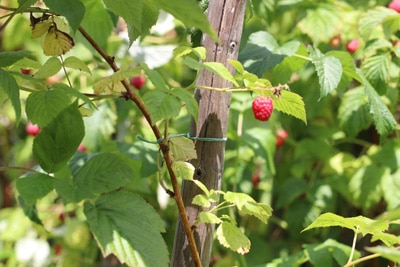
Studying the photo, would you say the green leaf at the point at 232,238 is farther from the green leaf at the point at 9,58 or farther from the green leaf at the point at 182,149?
the green leaf at the point at 9,58

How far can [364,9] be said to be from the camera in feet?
7.63

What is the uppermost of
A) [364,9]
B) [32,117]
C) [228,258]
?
[364,9]

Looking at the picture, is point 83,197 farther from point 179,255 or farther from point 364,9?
point 364,9

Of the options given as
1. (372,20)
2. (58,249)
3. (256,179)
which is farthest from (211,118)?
(58,249)

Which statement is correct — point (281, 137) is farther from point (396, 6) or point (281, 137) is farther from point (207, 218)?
point (207, 218)

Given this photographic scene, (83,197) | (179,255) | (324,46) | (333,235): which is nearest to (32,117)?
(83,197)

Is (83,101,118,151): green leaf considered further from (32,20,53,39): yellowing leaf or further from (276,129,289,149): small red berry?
(32,20,53,39): yellowing leaf

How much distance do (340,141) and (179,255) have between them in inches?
53.2

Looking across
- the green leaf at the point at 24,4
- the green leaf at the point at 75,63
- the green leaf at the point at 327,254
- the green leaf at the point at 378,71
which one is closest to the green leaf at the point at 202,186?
the green leaf at the point at 75,63

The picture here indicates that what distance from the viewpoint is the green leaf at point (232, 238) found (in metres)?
1.14

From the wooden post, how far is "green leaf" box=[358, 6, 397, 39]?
71 cm

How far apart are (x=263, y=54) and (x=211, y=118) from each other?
37 cm

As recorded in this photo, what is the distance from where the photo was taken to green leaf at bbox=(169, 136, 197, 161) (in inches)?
43.9

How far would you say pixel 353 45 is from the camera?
83.6 inches
